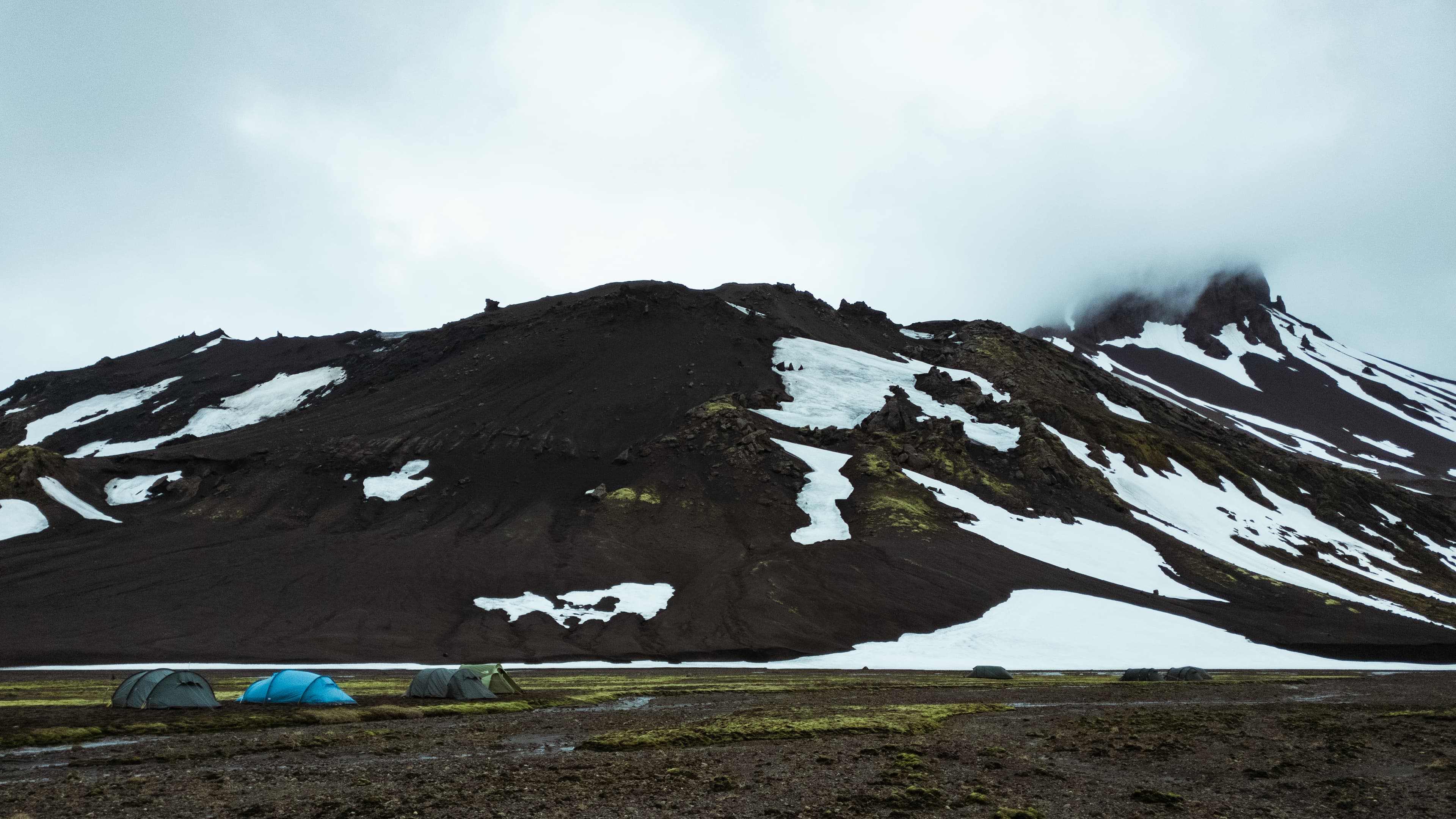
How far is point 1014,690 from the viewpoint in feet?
156

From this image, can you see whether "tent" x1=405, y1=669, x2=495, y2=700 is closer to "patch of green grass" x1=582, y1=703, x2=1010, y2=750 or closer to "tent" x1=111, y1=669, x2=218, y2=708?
"tent" x1=111, y1=669, x2=218, y2=708

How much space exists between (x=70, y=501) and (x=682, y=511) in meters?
68.1

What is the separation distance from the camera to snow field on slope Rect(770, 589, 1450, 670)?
69.1 metres

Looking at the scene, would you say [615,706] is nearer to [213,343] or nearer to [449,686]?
[449,686]

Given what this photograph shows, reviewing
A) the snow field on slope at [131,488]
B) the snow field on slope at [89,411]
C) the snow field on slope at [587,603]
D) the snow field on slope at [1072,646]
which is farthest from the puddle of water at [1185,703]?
the snow field on slope at [89,411]

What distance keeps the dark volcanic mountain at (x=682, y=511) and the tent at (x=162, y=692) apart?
32.8m

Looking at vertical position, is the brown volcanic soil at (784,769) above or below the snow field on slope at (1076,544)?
below

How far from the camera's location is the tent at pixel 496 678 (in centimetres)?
4144

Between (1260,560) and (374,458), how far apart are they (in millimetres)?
109689

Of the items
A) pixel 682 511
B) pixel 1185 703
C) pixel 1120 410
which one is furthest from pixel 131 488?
pixel 1120 410

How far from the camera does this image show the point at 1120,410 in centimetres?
14988

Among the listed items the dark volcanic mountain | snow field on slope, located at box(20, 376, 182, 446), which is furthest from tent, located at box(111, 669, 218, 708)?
snow field on slope, located at box(20, 376, 182, 446)

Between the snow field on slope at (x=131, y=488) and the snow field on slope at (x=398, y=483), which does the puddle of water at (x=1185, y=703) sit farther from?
the snow field on slope at (x=131, y=488)

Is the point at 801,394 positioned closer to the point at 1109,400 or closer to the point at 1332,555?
the point at 1109,400
